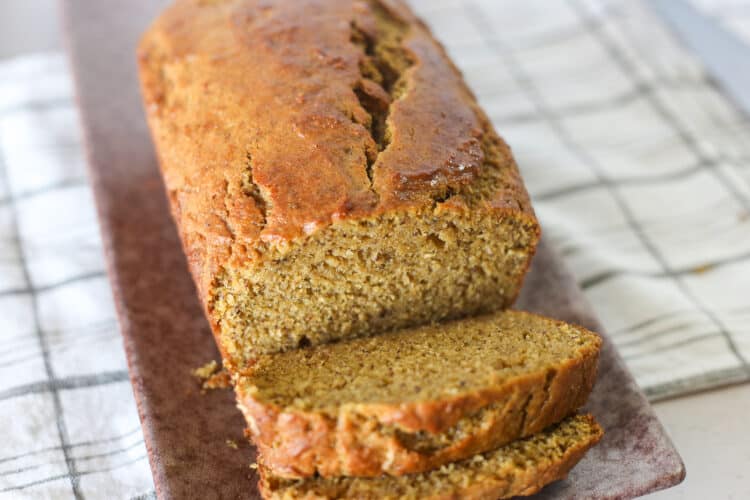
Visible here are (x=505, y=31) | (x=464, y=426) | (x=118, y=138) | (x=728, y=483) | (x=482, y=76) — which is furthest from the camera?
(x=505, y=31)

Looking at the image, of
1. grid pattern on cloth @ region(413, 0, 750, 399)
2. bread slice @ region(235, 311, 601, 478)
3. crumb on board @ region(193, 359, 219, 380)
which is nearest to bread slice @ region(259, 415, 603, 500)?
bread slice @ region(235, 311, 601, 478)

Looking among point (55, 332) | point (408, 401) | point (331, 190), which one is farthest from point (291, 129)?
point (55, 332)

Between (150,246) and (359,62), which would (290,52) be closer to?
(359,62)

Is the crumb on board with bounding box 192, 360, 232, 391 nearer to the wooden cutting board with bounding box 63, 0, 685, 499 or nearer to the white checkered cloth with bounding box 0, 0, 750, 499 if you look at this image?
the wooden cutting board with bounding box 63, 0, 685, 499

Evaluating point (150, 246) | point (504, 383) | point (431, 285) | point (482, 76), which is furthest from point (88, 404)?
point (482, 76)

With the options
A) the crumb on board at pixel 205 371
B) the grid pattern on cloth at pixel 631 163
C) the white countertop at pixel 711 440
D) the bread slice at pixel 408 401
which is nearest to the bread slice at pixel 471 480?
the bread slice at pixel 408 401
